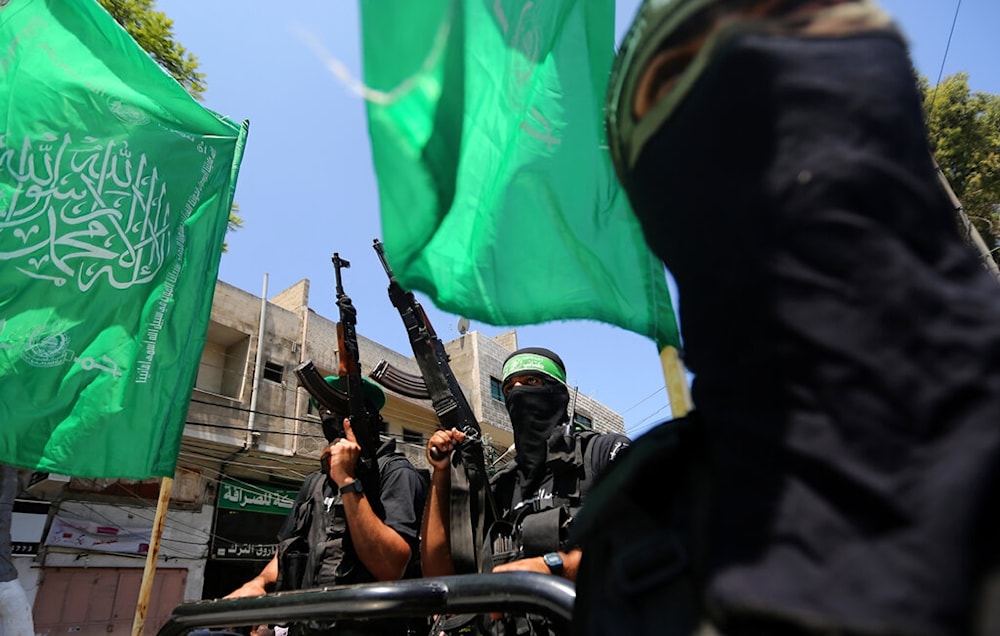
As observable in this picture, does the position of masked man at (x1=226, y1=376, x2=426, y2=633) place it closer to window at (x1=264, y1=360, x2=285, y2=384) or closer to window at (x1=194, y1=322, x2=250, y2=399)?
window at (x1=194, y1=322, x2=250, y2=399)

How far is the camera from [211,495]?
1124 cm

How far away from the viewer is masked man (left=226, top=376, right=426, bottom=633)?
266cm

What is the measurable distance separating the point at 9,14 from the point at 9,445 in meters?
2.48

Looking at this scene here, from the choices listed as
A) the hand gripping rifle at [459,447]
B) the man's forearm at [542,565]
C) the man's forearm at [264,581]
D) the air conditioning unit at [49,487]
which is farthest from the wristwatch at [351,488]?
the air conditioning unit at [49,487]

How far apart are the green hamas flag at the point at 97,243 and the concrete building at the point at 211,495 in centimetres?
618

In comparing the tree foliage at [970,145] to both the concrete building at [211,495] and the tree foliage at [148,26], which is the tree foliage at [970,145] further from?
the tree foliage at [148,26]

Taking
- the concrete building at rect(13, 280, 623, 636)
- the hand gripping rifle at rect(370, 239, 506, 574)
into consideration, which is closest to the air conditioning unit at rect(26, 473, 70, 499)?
the concrete building at rect(13, 280, 623, 636)

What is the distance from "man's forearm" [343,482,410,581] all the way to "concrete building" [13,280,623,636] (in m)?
6.94

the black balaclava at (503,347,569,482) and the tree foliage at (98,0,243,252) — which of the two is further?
the tree foliage at (98,0,243,252)

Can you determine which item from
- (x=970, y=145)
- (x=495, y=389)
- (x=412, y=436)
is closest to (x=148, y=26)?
(x=412, y=436)

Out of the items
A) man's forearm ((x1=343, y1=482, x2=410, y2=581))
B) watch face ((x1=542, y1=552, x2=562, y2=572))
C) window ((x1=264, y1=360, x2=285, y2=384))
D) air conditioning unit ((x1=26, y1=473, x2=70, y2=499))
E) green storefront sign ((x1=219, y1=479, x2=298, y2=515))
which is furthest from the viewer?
window ((x1=264, y1=360, x2=285, y2=384))

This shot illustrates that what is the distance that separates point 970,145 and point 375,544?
16.4 meters

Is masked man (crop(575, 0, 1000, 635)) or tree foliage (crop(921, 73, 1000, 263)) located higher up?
tree foliage (crop(921, 73, 1000, 263))

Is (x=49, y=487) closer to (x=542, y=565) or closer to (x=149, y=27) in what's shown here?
(x=149, y=27)
